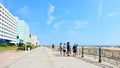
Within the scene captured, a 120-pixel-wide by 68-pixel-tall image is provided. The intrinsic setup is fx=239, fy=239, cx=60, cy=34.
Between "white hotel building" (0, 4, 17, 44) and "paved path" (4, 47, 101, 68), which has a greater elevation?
"white hotel building" (0, 4, 17, 44)

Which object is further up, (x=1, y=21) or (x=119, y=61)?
(x=1, y=21)

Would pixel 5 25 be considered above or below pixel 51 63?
above

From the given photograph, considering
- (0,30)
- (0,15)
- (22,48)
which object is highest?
(0,15)

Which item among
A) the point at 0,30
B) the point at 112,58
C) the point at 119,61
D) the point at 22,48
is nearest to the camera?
the point at 119,61

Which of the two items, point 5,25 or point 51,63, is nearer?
point 51,63

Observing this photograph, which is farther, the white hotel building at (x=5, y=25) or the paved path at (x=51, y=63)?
the white hotel building at (x=5, y=25)

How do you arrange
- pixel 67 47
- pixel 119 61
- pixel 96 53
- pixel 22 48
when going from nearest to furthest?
pixel 119 61 → pixel 96 53 → pixel 67 47 → pixel 22 48

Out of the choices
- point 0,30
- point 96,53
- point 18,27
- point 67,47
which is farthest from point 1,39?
point 96,53

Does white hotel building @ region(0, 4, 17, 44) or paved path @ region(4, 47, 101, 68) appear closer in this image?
paved path @ region(4, 47, 101, 68)

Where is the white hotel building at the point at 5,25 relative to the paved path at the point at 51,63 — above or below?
above

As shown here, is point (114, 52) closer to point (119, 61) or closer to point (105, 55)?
point (119, 61)

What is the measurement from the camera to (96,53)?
82.1ft

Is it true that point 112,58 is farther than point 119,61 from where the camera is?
Yes

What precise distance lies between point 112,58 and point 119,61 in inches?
53.3
